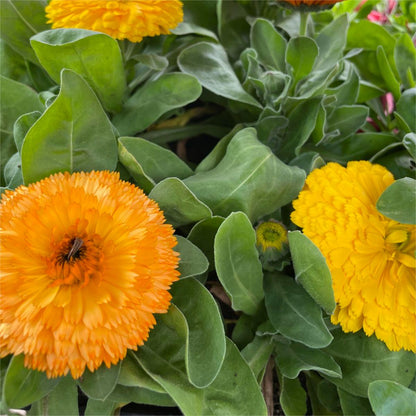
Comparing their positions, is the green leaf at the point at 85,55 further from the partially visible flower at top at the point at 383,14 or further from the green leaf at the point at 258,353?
the partially visible flower at top at the point at 383,14

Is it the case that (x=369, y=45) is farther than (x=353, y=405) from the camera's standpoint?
Yes

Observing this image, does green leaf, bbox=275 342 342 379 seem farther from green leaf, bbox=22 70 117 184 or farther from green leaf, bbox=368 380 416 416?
green leaf, bbox=22 70 117 184

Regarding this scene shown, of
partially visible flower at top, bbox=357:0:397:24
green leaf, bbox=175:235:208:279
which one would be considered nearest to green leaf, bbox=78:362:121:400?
green leaf, bbox=175:235:208:279

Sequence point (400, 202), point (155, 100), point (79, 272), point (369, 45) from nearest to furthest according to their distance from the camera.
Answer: point (79, 272), point (400, 202), point (155, 100), point (369, 45)

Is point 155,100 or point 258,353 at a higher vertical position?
point 155,100

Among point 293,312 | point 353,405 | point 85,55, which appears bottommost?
point 353,405

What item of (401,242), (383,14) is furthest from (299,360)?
(383,14)

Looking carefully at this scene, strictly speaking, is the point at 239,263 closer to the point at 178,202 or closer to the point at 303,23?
the point at 178,202
